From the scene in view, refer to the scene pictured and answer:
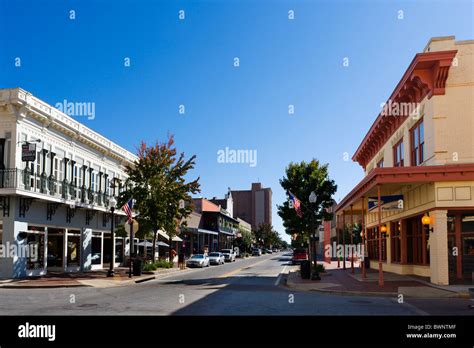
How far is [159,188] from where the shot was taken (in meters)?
34.2

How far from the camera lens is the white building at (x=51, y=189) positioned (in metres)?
26.0

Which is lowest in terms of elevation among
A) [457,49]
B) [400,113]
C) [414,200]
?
[414,200]

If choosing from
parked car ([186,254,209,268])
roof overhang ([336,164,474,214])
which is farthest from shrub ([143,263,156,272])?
roof overhang ([336,164,474,214])

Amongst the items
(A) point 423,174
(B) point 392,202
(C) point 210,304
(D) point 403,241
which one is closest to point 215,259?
(D) point 403,241

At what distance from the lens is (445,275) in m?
20.4

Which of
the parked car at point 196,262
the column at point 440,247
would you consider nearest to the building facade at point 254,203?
the parked car at point 196,262

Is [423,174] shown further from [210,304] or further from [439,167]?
[210,304]

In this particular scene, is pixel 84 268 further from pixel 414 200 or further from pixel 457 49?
pixel 457 49

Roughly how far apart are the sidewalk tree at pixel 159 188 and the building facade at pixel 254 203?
152685 millimetres

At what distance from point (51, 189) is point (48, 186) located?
0.38 meters

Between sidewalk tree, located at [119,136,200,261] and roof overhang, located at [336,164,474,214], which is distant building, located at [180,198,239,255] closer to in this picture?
sidewalk tree, located at [119,136,200,261]
